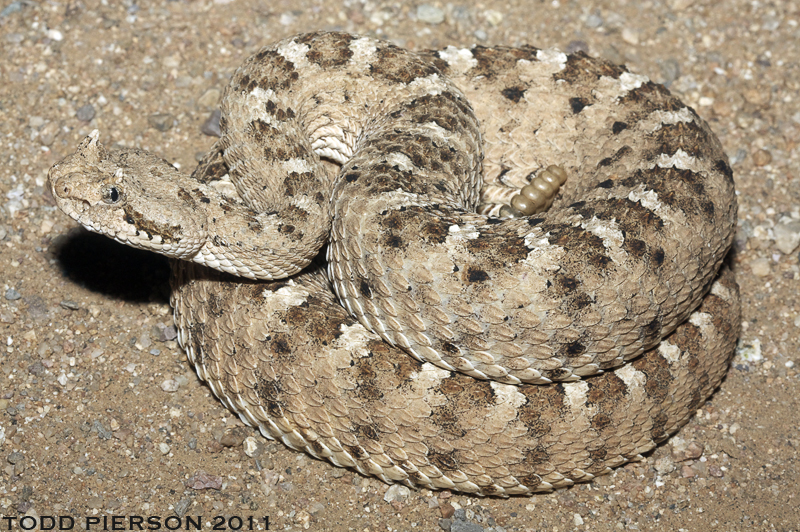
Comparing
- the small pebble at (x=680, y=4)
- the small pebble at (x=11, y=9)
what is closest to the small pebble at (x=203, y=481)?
the small pebble at (x=11, y=9)

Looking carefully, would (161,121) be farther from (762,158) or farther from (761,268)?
(762,158)

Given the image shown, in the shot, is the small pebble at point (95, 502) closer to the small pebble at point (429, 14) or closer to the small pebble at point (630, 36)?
the small pebble at point (429, 14)

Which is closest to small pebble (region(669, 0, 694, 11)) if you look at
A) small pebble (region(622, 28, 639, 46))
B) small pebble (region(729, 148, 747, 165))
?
small pebble (region(622, 28, 639, 46))

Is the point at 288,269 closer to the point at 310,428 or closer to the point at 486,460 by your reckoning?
the point at 310,428

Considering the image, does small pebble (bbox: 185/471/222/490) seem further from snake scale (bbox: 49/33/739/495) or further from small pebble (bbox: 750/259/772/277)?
small pebble (bbox: 750/259/772/277)

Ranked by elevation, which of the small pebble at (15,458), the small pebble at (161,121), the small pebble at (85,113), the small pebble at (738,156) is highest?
the small pebble at (738,156)

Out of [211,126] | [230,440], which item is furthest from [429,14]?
[230,440]

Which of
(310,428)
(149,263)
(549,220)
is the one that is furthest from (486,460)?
(149,263)
